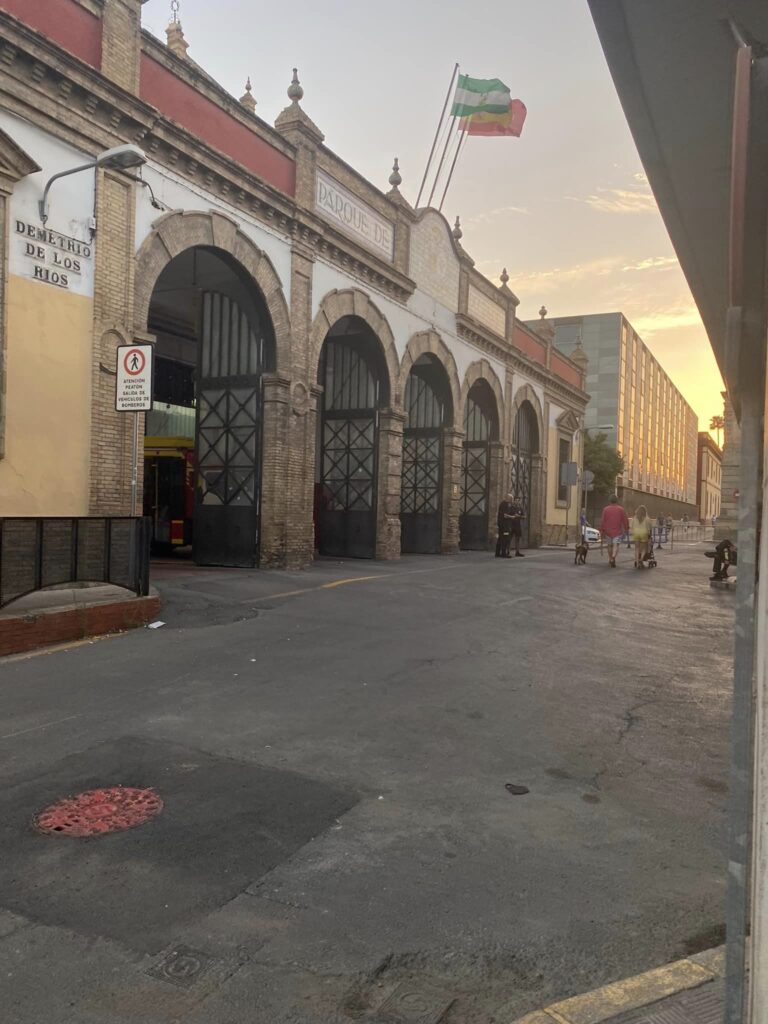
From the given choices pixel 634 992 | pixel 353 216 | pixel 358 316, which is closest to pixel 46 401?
pixel 358 316

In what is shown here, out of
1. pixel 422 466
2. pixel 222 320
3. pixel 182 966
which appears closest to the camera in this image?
pixel 182 966

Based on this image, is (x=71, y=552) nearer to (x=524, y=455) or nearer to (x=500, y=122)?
(x=500, y=122)

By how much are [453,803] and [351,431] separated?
1706cm

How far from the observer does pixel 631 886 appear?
131 inches

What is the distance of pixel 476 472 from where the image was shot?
28.0 m

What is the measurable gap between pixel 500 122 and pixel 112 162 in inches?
674

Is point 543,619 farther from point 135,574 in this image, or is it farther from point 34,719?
point 34,719

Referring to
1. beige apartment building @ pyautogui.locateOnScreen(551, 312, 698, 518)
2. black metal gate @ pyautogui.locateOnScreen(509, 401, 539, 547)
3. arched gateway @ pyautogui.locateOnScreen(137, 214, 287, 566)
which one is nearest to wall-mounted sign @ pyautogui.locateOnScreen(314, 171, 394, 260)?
arched gateway @ pyautogui.locateOnScreen(137, 214, 287, 566)

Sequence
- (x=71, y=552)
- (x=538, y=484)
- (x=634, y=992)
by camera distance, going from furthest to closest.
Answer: (x=538, y=484) < (x=71, y=552) < (x=634, y=992)

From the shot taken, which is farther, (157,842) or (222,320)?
(222,320)

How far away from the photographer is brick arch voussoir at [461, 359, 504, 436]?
24.7m

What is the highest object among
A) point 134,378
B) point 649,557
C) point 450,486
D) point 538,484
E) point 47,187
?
point 47,187

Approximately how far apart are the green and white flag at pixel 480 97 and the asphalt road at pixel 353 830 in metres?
20.7

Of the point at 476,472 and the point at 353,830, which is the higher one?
the point at 476,472
